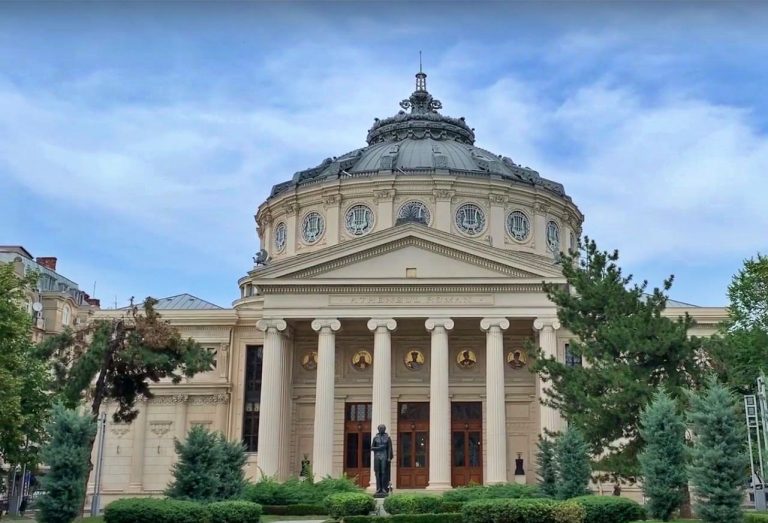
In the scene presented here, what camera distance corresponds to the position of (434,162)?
2287 inches

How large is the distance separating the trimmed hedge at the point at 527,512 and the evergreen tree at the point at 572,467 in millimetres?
3852

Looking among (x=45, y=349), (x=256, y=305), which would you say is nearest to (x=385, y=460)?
(x=45, y=349)

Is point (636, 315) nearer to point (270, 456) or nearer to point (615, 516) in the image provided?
point (615, 516)

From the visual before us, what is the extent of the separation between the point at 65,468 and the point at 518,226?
3782cm

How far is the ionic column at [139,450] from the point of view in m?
51.7

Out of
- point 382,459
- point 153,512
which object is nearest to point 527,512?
point 382,459

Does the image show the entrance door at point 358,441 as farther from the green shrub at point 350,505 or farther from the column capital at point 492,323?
the green shrub at point 350,505

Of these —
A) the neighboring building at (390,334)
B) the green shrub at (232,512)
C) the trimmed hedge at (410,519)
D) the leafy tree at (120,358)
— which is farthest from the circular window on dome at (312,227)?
the green shrub at (232,512)

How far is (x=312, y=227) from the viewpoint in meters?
58.8

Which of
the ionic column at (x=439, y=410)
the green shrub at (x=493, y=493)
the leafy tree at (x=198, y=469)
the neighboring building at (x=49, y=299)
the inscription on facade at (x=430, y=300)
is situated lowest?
the green shrub at (x=493, y=493)

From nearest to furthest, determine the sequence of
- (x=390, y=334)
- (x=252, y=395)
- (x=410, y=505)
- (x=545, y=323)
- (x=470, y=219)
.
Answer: (x=410, y=505)
(x=545, y=323)
(x=390, y=334)
(x=252, y=395)
(x=470, y=219)

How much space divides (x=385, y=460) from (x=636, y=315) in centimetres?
1027

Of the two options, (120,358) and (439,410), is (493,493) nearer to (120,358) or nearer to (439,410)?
(439,410)

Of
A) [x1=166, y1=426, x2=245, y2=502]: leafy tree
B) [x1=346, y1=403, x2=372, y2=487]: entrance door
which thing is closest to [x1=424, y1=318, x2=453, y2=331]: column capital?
[x1=346, y1=403, x2=372, y2=487]: entrance door
